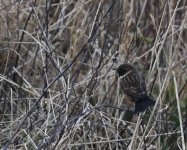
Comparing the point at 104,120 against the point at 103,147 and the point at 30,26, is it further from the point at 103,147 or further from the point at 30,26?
the point at 30,26

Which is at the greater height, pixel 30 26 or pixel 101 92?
pixel 30 26

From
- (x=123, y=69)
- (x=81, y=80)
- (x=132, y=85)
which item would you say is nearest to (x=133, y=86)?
(x=132, y=85)

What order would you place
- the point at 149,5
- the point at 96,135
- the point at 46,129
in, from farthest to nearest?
1. the point at 149,5
2. the point at 96,135
3. the point at 46,129

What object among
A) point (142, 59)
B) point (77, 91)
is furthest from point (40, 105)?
point (142, 59)

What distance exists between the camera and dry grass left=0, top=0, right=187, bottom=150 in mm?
3479

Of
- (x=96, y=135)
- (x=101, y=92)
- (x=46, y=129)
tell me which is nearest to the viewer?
(x=46, y=129)

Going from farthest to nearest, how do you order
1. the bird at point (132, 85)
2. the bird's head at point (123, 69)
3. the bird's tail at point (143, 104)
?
1. the bird's head at point (123, 69)
2. the bird at point (132, 85)
3. the bird's tail at point (143, 104)

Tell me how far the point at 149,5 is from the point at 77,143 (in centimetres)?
207

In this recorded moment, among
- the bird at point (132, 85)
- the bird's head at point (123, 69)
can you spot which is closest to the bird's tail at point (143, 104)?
the bird at point (132, 85)

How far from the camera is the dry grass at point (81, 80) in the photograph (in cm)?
348

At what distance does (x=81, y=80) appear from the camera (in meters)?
4.52

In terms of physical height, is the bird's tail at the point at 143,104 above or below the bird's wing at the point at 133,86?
below

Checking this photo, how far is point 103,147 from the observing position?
374cm

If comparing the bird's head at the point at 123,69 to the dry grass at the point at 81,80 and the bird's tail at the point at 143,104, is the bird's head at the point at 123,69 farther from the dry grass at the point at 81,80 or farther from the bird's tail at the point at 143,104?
the bird's tail at the point at 143,104
